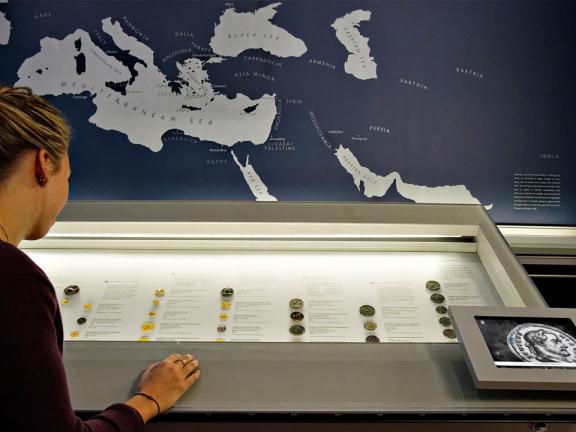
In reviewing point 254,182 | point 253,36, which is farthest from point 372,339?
point 253,36

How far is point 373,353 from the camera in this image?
5.44 ft

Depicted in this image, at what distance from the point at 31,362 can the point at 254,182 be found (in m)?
1.75

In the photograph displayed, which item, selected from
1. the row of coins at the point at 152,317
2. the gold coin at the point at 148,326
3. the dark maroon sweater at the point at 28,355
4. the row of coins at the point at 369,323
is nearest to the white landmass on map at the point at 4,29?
the row of coins at the point at 152,317

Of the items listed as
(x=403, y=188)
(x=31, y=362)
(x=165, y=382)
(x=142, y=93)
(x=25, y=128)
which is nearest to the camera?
(x=31, y=362)

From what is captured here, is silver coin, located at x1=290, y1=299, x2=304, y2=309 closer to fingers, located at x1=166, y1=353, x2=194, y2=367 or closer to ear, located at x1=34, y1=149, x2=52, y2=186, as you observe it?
fingers, located at x1=166, y1=353, x2=194, y2=367

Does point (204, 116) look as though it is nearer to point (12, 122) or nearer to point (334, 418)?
point (12, 122)

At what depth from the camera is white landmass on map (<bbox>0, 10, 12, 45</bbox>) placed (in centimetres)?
260

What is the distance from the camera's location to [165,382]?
1.52 m

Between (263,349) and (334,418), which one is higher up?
(263,349)

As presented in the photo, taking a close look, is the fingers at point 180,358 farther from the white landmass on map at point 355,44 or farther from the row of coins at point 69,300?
the white landmass on map at point 355,44

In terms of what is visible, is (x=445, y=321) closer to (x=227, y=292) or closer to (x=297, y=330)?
(x=297, y=330)

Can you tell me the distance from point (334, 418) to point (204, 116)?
166 centimetres

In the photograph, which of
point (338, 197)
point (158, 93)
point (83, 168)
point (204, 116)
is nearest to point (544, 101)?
point (338, 197)

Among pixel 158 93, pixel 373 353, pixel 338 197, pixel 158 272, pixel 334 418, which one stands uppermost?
pixel 158 93
